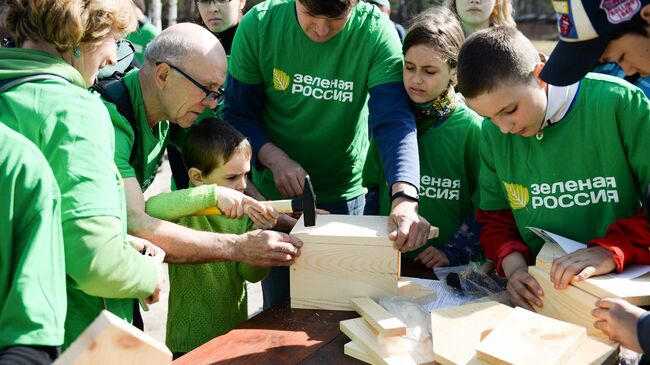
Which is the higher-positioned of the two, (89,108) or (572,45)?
(572,45)

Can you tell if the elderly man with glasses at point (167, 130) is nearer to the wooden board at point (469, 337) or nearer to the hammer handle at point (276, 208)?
the hammer handle at point (276, 208)

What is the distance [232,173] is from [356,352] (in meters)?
1.15

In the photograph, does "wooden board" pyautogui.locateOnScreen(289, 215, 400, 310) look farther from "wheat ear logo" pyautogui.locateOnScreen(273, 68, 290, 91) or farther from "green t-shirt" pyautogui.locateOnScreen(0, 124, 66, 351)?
"green t-shirt" pyautogui.locateOnScreen(0, 124, 66, 351)

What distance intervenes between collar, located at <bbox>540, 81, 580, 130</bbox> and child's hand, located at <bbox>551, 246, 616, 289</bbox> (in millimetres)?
517

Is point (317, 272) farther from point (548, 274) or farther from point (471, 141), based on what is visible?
point (471, 141)

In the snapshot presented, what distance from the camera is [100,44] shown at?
190cm

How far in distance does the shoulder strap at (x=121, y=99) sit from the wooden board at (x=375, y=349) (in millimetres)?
1102

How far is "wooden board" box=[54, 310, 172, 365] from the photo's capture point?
1.35 m

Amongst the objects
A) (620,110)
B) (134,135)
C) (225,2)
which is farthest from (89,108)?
(225,2)

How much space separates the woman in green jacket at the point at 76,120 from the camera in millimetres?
1628

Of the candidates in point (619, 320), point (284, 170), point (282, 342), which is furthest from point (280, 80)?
point (619, 320)

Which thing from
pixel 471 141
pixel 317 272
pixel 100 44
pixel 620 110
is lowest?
pixel 317 272

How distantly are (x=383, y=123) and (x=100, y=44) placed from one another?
144 cm

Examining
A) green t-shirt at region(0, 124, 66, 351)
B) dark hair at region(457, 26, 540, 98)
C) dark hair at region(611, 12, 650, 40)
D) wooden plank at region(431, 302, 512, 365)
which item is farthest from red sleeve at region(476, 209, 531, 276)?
green t-shirt at region(0, 124, 66, 351)
